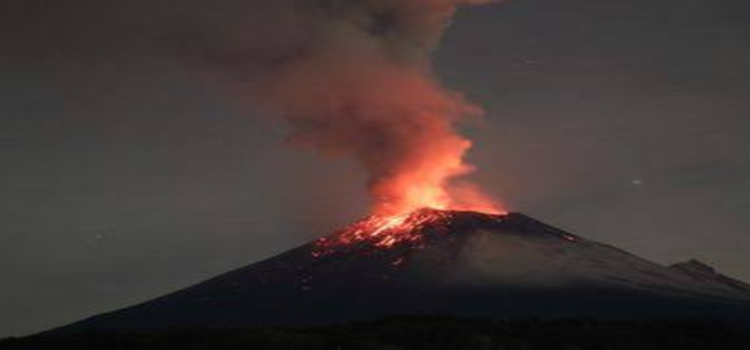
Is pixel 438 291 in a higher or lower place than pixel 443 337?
higher

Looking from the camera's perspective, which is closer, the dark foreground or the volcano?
the dark foreground

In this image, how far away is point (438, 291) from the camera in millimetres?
170125

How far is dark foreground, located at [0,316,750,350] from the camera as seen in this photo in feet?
366

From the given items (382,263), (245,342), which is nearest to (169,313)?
(382,263)

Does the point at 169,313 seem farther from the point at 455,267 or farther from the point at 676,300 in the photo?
the point at 676,300

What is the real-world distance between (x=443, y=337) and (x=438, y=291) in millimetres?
48921

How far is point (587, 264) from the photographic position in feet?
628

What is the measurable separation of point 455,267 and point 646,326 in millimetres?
46305

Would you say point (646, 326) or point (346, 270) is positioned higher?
point (346, 270)

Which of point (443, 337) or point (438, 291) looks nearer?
point (443, 337)

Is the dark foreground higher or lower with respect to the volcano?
lower

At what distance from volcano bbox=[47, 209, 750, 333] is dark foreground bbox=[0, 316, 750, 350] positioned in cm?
1296

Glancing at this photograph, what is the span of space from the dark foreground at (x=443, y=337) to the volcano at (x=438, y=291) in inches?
510

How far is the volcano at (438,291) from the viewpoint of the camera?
160 metres
